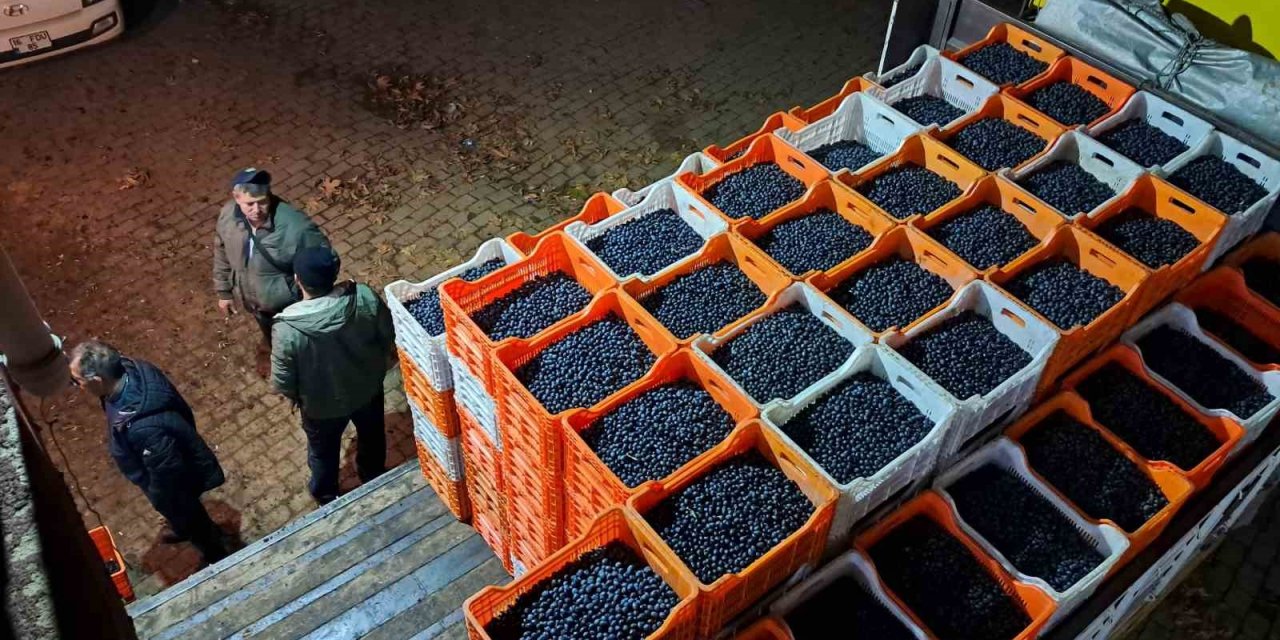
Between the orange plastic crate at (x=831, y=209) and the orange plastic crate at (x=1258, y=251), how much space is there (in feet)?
7.21

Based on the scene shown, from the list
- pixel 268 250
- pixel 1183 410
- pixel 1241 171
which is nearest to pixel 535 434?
pixel 268 250

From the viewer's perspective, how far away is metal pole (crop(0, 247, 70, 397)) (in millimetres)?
2953

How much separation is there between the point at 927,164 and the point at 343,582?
4.17 meters

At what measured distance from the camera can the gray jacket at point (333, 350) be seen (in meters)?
5.09

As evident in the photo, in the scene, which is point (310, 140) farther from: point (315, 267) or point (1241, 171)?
point (1241, 171)

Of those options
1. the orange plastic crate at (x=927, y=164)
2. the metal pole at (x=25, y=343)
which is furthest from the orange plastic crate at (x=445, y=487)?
the orange plastic crate at (x=927, y=164)

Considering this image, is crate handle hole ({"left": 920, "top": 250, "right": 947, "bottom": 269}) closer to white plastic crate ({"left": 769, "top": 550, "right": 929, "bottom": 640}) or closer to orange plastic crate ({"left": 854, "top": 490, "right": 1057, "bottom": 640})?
orange plastic crate ({"left": 854, "top": 490, "right": 1057, "bottom": 640})

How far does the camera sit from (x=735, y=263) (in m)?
4.97

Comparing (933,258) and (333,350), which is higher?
(933,258)

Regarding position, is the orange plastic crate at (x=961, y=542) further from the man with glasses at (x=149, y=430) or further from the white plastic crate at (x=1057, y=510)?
the man with glasses at (x=149, y=430)

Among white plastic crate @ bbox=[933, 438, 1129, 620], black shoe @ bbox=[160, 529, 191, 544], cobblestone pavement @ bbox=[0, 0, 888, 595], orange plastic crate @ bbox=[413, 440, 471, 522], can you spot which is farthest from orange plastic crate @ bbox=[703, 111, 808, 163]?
black shoe @ bbox=[160, 529, 191, 544]

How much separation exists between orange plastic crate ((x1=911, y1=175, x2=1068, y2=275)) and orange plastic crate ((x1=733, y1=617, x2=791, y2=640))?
230 centimetres

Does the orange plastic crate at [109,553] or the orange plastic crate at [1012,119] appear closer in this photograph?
the orange plastic crate at [109,553]

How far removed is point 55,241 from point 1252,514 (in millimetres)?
9553
